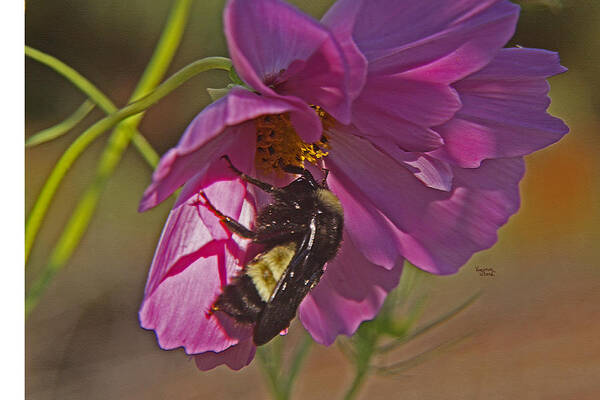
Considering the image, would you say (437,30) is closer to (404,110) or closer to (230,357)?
(404,110)

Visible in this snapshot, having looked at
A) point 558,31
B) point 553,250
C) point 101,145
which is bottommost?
point 553,250

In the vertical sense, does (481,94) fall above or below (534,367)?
above

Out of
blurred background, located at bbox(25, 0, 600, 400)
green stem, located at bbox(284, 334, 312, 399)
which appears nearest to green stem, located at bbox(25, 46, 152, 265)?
blurred background, located at bbox(25, 0, 600, 400)

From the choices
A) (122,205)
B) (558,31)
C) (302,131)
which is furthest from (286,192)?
(558,31)
